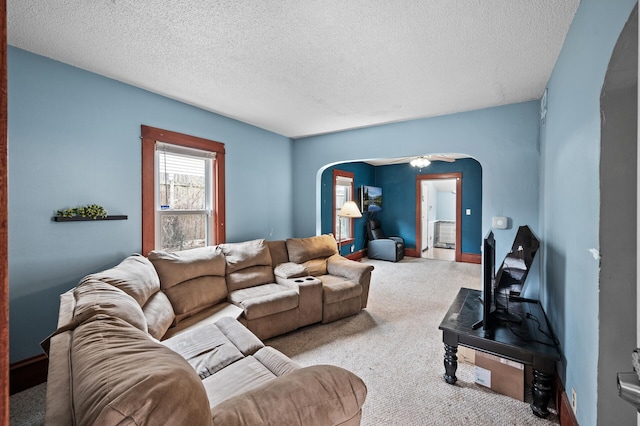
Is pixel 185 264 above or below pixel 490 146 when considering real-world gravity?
below

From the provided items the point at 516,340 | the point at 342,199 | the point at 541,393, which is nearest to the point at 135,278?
the point at 516,340

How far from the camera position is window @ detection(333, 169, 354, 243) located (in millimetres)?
5973

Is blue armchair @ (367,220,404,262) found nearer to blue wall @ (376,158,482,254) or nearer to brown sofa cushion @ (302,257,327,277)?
blue wall @ (376,158,482,254)

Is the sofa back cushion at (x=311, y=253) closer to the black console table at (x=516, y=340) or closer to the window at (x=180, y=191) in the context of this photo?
the window at (x=180, y=191)

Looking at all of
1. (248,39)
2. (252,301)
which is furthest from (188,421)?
(248,39)

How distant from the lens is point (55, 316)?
2184mm

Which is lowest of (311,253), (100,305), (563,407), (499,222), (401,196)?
(563,407)

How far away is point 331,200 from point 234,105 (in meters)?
3.20

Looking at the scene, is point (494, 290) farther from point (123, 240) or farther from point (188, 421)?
point (123, 240)

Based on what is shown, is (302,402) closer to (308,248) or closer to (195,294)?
(195,294)

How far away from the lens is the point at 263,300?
260 cm

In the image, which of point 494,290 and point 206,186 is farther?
point 206,186

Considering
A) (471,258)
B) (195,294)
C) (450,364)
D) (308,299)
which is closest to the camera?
(450,364)

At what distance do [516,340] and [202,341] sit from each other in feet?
6.94
